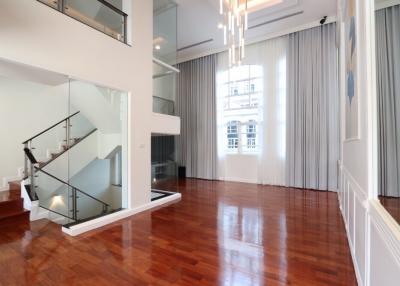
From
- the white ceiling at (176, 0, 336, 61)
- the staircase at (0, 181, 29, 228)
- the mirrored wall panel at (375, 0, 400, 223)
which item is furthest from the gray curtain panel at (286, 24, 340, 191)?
the staircase at (0, 181, 29, 228)

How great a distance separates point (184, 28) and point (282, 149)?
14.6 ft

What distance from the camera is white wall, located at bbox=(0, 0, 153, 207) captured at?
2.72m

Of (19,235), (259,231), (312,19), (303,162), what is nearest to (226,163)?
(303,162)

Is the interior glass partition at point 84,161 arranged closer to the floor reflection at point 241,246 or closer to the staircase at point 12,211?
the staircase at point 12,211

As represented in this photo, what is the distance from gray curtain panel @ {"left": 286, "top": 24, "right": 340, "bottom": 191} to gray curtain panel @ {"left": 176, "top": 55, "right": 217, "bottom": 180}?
98.5 inches

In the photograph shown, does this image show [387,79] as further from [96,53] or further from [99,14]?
[99,14]

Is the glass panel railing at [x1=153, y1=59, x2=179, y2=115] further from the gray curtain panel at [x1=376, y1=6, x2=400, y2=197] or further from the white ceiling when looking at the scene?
the gray curtain panel at [x1=376, y1=6, x2=400, y2=197]

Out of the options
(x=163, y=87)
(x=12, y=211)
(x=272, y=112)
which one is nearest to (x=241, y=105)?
(x=272, y=112)

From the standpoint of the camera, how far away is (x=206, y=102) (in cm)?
780

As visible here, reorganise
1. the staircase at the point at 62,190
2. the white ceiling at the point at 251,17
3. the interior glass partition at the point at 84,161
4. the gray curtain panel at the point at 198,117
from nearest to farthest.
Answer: the staircase at the point at 62,190 → the interior glass partition at the point at 84,161 → the white ceiling at the point at 251,17 → the gray curtain panel at the point at 198,117

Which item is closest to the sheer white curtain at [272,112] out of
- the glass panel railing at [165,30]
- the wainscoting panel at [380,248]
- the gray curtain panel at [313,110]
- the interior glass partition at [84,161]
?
the gray curtain panel at [313,110]

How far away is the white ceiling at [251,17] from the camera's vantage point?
5211mm

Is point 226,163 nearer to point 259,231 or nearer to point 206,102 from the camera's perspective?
point 206,102

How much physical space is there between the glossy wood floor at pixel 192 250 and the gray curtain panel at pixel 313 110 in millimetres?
1711
